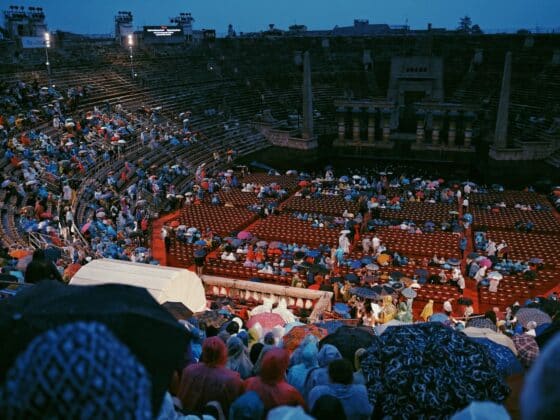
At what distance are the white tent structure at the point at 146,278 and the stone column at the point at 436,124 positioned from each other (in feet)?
137

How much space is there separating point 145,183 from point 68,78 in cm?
1646

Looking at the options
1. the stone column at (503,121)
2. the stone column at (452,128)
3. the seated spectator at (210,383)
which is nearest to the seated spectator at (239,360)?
the seated spectator at (210,383)

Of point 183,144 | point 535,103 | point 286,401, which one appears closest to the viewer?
point 286,401

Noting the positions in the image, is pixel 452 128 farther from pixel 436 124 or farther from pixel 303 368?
pixel 303 368

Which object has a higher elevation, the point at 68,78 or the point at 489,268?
the point at 68,78

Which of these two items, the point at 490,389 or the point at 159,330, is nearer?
the point at 159,330

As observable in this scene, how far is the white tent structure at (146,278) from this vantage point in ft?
29.8

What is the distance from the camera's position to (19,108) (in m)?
32.1

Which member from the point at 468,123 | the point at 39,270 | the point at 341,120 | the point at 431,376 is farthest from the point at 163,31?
the point at 431,376

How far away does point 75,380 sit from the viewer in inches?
93.0

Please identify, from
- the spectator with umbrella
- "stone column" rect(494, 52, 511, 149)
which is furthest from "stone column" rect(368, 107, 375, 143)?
the spectator with umbrella

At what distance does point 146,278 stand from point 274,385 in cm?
528

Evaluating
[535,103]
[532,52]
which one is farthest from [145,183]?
[532,52]

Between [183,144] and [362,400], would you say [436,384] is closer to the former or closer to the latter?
[362,400]
